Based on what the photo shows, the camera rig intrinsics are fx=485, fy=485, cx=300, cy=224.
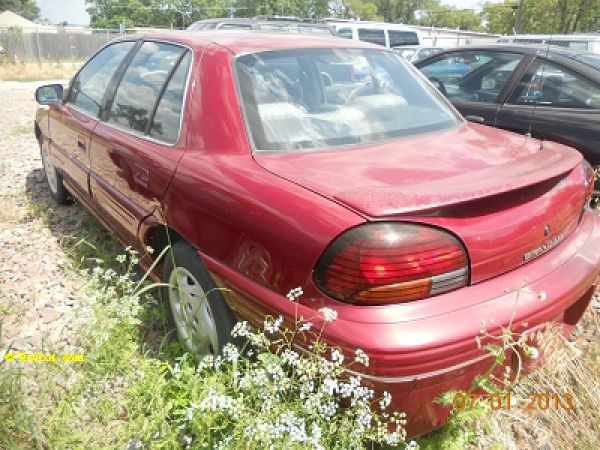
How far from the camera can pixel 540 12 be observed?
35312mm

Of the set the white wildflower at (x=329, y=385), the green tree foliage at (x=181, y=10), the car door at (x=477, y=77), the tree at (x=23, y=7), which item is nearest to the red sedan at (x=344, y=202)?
the white wildflower at (x=329, y=385)

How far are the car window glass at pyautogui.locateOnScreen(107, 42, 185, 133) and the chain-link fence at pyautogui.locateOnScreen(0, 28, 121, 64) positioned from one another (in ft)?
73.0

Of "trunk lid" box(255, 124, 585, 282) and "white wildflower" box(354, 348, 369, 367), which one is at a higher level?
"trunk lid" box(255, 124, 585, 282)

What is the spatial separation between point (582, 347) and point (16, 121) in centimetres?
1027

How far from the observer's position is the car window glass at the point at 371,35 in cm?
1457

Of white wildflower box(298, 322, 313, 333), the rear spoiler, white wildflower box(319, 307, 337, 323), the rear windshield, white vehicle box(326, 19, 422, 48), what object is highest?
white vehicle box(326, 19, 422, 48)

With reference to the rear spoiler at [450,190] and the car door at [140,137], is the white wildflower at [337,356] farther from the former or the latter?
the car door at [140,137]

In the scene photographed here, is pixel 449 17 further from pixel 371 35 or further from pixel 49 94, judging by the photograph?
pixel 49 94

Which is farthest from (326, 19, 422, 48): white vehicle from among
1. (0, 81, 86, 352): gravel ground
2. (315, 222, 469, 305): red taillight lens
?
(315, 222, 469, 305): red taillight lens

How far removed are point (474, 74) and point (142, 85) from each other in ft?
11.1

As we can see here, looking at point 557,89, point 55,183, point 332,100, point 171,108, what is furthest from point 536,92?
point 55,183

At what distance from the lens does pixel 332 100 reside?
7.98 ft

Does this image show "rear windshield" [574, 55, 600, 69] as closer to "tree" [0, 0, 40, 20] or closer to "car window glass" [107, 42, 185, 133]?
"car window glass" [107, 42, 185, 133]

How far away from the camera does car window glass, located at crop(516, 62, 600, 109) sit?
3.94 meters
